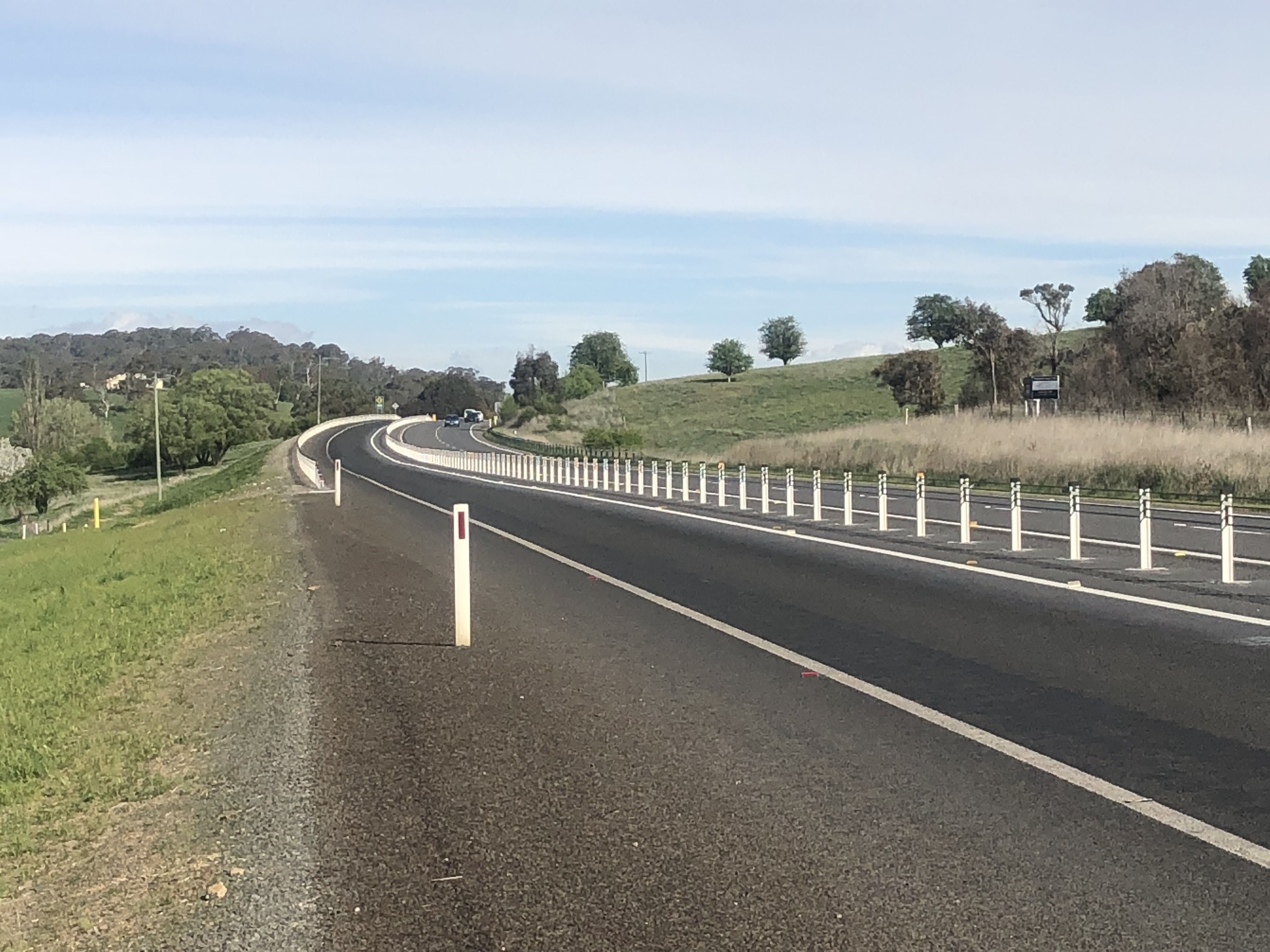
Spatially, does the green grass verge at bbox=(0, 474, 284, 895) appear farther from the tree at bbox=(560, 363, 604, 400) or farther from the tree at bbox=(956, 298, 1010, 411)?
the tree at bbox=(560, 363, 604, 400)

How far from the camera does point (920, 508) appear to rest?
2317cm

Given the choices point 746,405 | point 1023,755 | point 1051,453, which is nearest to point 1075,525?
point 1023,755

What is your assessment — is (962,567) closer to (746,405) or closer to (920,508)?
(920,508)

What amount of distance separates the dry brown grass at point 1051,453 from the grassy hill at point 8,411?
418ft

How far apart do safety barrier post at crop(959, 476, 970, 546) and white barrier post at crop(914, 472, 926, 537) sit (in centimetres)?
86

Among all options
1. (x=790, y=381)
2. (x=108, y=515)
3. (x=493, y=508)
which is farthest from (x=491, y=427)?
(x=493, y=508)

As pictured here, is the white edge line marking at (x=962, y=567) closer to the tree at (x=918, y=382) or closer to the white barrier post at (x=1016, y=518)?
the white barrier post at (x=1016, y=518)

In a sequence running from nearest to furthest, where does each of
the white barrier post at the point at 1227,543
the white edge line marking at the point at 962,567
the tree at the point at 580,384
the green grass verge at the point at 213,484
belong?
the white edge line marking at the point at 962,567, the white barrier post at the point at 1227,543, the green grass verge at the point at 213,484, the tree at the point at 580,384

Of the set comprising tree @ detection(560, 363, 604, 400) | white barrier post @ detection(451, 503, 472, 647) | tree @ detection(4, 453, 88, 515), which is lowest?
tree @ detection(4, 453, 88, 515)

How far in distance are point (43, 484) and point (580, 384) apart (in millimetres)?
95078

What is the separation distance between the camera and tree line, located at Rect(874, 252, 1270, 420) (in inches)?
2197

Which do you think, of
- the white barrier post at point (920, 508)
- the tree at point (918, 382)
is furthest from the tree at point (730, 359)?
the white barrier post at point (920, 508)

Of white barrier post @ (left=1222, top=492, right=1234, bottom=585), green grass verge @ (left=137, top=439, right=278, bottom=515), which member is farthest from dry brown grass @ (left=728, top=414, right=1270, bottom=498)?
green grass verge @ (left=137, top=439, right=278, bottom=515)

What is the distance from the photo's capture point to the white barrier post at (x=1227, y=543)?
15.4m
